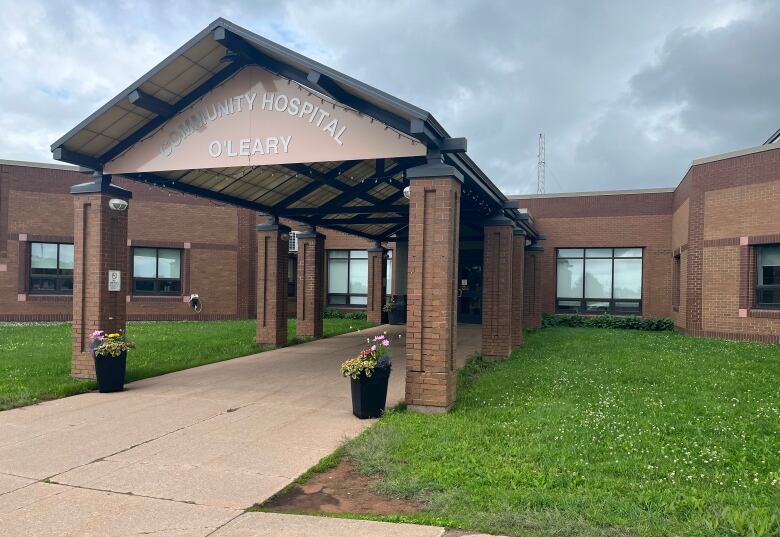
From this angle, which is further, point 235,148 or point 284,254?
point 284,254

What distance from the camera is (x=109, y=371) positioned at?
9.45 meters

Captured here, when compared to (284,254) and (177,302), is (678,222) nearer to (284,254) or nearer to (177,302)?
(284,254)

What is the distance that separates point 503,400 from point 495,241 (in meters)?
5.08

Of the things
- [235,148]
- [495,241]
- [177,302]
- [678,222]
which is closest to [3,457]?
[235,148]

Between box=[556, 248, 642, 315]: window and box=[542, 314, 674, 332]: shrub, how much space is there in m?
0.95

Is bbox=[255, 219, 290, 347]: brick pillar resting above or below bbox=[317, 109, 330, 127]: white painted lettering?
below

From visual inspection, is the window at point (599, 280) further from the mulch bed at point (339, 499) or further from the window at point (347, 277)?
the mulch bed at point (339, 499)

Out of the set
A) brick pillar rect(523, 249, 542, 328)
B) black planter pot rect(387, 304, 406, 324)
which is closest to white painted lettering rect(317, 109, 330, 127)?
brick pillar rect(523, 249, 542, 328)

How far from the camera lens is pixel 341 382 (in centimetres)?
1059

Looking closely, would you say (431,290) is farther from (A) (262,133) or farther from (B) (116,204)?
(B) (116,204)

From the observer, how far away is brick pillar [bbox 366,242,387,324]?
2361 cm

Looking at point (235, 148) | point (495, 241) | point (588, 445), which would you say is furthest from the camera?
point (495, 241)

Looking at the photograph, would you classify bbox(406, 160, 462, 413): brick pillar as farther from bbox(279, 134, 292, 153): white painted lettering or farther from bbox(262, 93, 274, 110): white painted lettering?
bbox(262, 93, 274, 110): white painted lettering

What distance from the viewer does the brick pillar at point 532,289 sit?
1923 cm
